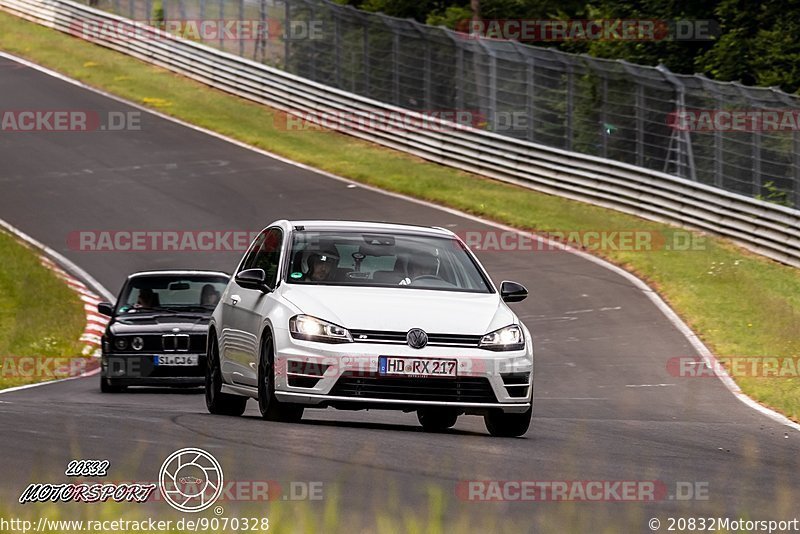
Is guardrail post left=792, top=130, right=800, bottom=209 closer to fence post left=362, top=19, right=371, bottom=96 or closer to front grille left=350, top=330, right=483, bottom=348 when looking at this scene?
front grille left=350, top=330, right=483, bottom=348

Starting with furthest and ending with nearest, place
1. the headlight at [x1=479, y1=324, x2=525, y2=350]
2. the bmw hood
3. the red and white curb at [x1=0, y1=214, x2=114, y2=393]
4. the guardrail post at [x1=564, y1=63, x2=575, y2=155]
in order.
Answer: the guardrail post at [x1=564, y1=63, x2=575, y2=155]
the red and white curb at [x1=0, y1=214, x2=114, y2=393]
the bmw hood
the headlight at [x1=479, y1=324, x2=525, y2=350]

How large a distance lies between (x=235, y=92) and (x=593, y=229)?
17031 millimetres

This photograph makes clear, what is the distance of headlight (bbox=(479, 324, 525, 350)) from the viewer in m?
10.9

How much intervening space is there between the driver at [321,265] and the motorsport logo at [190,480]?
270 cm

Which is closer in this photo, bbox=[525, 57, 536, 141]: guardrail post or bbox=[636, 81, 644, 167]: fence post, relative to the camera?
bbox=[636, 81, 644, 167]: fence post

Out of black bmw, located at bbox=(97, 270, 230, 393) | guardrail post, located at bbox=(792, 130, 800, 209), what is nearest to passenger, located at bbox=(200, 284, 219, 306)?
black bmw, located at bbox=(97, 270, 230, 393)

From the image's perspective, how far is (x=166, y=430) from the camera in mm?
10227

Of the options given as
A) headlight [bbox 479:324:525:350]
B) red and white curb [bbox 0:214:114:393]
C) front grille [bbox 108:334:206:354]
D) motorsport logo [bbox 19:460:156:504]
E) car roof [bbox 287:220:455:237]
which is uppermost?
car roof [bbox 287:220:455:237]

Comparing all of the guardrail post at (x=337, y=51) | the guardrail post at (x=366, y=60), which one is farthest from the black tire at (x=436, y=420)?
the guardrail post at (x=337, y=51)

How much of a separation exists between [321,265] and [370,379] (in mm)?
1258

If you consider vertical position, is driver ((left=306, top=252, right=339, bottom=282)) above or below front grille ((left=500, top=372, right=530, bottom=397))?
above

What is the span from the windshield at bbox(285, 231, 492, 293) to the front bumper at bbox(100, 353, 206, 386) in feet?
18.5

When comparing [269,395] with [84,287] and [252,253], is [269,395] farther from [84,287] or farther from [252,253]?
[84,287]

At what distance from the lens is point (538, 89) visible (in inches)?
1287
